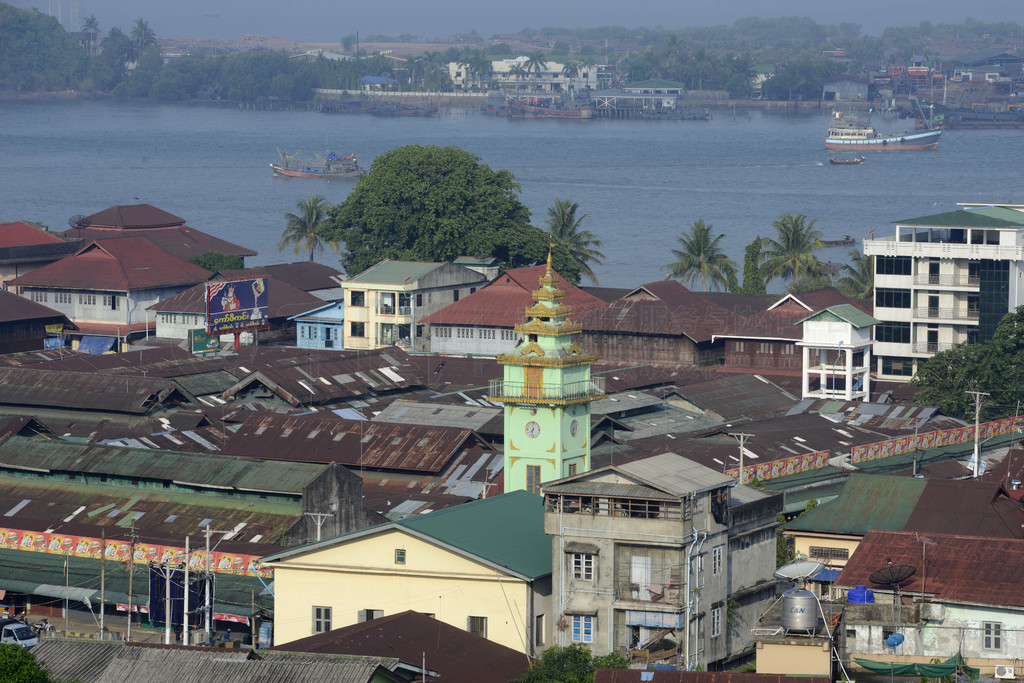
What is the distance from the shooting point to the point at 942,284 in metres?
102

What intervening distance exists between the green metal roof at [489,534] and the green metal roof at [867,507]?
8.68 metres

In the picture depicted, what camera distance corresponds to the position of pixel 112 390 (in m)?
84.2

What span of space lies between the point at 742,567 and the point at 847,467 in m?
21.5

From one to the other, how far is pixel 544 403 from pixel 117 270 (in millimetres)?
70102

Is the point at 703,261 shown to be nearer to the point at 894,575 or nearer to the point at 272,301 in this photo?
the point at 272,301

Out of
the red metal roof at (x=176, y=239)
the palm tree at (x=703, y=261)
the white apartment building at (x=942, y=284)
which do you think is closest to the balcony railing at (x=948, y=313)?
the white apartment building at (x=942, y=284)

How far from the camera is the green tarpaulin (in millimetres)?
43031

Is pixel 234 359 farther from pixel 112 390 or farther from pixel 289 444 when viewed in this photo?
pixel 289 444

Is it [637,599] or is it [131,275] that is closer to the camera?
[637,599]

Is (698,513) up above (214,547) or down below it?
above

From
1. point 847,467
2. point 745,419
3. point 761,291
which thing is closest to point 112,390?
point 745,419

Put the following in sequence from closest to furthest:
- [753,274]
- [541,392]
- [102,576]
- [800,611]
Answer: [800,611]
[102,576]
[541,392]
[753,274]

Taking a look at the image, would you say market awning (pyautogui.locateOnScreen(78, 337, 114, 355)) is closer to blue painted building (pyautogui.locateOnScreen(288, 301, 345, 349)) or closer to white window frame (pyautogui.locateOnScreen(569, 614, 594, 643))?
blue painted building (pyautogui.locateOnScreen(288, 301, 345, 349))

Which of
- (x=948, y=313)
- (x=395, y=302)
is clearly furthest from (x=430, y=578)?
(x=395, y=302)
